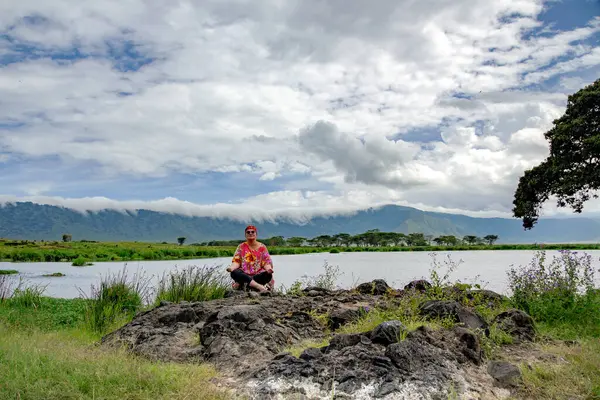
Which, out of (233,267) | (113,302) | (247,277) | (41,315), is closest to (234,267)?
(233,267)

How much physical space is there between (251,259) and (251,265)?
0.16 meters

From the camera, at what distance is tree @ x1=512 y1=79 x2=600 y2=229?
17.2 metres

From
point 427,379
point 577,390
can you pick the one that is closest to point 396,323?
point 427,379

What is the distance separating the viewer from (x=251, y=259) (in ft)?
40.4

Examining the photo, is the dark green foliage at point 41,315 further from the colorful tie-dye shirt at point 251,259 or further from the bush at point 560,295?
the bush at point 560,295

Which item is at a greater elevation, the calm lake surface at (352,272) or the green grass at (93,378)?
the green grass at (93,378)

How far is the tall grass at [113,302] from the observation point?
37.3 ft

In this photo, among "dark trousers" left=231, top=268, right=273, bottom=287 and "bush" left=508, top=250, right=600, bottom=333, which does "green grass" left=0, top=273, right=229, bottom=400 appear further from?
"bush" left=508, top=250, right=600, bottom=333

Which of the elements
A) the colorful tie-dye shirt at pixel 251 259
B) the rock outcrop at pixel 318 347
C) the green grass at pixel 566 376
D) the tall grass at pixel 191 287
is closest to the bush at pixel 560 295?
the rock outcrop at pixel 318 347

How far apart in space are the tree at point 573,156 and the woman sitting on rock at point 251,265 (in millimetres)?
11709

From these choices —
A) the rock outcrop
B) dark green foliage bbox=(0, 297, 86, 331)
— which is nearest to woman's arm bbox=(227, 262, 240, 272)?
the rock outcrop

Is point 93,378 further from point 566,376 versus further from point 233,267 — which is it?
point 233,267

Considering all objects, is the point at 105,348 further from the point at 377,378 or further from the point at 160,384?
the point at 377,378

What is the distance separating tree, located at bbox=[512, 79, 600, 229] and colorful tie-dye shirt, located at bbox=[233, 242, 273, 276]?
11672 mm
